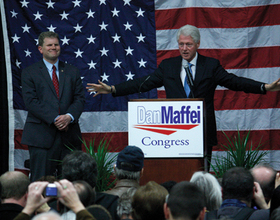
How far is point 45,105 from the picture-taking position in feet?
16.6

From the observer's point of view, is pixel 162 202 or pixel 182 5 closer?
pixel 162 202

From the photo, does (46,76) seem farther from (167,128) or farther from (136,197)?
(136,197)

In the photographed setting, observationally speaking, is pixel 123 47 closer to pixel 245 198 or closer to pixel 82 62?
pixel 82 62

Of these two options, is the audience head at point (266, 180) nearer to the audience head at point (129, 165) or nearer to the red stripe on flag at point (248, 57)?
the audience head at point (129, 165)

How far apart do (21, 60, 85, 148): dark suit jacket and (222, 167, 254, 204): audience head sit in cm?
276

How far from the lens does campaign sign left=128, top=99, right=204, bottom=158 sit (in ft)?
13.6

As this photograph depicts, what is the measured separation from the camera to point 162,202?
7.74 ft

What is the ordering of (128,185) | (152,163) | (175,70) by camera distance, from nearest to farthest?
(128,185), (152,163), (175,70)

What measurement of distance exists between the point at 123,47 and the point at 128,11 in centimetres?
53

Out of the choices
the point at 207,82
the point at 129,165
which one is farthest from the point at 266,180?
the point at 207,82

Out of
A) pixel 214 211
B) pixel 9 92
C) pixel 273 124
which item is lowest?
pixel 214 211

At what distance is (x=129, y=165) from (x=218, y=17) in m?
3.94

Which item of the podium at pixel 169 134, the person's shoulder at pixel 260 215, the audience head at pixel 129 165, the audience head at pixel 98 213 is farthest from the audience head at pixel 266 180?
the audience head at pixel 98 213

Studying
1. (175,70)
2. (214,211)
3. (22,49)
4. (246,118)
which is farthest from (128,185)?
(22,49)
